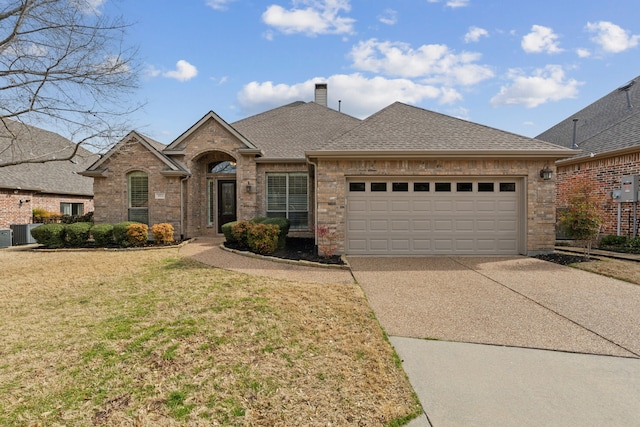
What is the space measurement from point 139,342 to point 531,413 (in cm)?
399

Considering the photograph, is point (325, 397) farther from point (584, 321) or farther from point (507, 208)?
point (507, 208)

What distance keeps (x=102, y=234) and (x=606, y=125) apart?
21.2 meters

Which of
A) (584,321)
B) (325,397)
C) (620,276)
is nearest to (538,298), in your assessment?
(584,321)

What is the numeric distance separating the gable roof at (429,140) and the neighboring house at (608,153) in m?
2.18

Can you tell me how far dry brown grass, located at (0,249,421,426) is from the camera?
2600 millimetres

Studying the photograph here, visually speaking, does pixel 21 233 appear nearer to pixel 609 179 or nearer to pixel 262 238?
pixel 262 238

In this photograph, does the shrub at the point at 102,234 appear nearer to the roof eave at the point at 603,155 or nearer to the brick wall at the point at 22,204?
the brick wall at the point at 22,204

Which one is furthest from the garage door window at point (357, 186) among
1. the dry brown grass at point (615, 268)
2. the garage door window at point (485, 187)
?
the dry brown grass at point (615, 268)

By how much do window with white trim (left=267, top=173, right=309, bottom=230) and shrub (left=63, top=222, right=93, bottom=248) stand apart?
6499 mm

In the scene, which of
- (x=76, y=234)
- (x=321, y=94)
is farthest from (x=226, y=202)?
(x=321, y=94)

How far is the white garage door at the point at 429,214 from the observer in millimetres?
9398

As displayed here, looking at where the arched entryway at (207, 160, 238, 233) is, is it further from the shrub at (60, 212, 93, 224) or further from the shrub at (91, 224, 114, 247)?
the shrub at (60, 212, 93, 224)

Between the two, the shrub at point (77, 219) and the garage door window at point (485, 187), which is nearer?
the garage door window at point (485, 187)

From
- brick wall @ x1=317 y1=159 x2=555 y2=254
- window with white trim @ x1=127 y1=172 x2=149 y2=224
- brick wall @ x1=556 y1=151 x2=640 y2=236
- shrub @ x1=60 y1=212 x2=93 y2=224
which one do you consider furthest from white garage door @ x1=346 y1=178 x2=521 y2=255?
shrub @ x1=60 y1=212 x2=93 y2=224
